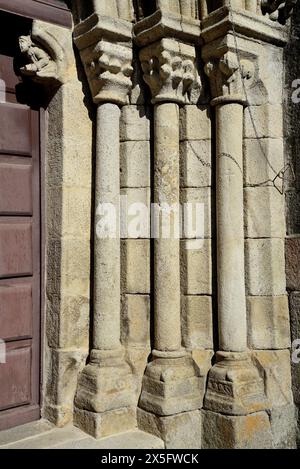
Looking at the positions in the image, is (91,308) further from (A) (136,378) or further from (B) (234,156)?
(B) (234,156)

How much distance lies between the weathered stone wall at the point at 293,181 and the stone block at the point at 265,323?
0.35ft

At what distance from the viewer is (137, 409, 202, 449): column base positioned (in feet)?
9.37

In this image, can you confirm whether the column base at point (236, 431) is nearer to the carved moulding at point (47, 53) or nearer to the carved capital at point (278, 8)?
the carved moulding at point (47, 53)

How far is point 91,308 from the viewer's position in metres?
3.18

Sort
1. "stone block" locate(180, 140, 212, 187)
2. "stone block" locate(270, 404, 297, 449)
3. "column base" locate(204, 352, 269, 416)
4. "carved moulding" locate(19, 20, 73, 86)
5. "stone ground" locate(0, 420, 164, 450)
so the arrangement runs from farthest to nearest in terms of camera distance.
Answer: "stone block" locate(180, 140, 212, 187) < "carved moulding" locate(19, 20, 73, 86) < "stone block" locate(270, 404, 297, 449) < "column base" locate(204, 352, 269, 416) < "stone ground" locate(0, 420, 164, 450)

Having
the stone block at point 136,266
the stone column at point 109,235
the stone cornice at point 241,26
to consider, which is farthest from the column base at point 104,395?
the stone cornice at point 241,26

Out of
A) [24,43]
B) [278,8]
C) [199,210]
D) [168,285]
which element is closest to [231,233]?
[199,210]

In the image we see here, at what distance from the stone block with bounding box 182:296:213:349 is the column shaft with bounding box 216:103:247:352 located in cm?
11

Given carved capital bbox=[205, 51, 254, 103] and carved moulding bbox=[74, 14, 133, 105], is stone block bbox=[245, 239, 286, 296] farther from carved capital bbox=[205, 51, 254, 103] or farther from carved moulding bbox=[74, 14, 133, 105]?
carved moulding bbox=[74, 14, 133, 105]

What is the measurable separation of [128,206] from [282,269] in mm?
1094

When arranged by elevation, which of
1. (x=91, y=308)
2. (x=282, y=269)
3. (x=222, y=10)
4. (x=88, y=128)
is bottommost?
(x=91, y=308)

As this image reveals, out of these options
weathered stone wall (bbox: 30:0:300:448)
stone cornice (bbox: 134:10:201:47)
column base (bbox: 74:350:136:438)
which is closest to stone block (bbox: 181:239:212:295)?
weathered stone wall (bbox: 30:0:300:448)
